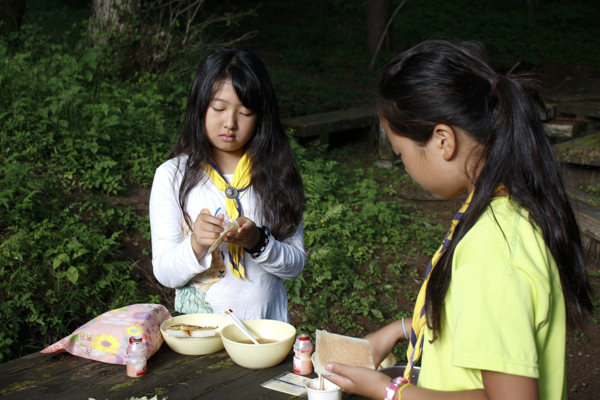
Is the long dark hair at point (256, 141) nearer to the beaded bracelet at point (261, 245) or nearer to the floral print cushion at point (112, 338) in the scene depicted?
the beaded bracelet at point (261, 245)

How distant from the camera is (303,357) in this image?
64.1 inches

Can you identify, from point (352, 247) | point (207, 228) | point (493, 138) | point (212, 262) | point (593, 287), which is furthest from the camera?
point (352, 247)

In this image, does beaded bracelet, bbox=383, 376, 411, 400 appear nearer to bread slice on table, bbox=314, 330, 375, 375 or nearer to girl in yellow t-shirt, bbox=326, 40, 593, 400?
girl in yellow t-shirt, bbox=326, 40, 593, 400

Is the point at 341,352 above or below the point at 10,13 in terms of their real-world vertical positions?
below

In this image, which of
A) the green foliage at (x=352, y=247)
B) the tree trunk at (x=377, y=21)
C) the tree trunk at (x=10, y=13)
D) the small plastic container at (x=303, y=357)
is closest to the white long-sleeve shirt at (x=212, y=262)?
the small plastic container at (x=303, y=357)

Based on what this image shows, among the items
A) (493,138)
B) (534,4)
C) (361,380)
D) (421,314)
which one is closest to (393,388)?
(361,380)

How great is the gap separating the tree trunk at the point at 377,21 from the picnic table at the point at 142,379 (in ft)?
34.6

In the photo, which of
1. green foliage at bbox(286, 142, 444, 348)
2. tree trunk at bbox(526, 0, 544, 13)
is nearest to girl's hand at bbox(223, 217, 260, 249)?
green foliage at bbox(286, 142, 444, 348)

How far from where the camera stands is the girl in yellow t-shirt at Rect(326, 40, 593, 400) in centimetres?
99

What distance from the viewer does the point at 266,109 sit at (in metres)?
2.08

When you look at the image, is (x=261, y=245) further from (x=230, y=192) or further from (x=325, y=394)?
(x=325, y=394)

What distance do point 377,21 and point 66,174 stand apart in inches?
355

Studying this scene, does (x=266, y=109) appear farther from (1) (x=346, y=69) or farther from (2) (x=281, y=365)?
(1) (x=346, y=69)

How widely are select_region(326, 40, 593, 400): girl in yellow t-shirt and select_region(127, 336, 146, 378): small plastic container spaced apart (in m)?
0.69
